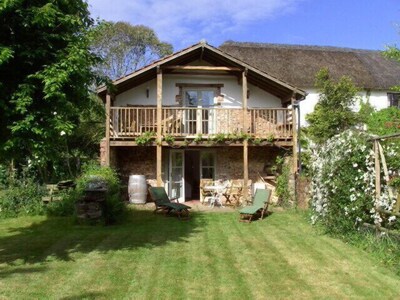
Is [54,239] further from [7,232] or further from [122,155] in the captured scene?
[122,155]

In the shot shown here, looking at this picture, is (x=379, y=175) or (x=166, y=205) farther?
(x=166, y=205)

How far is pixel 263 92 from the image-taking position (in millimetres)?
16766

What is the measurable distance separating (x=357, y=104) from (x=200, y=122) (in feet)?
35.2

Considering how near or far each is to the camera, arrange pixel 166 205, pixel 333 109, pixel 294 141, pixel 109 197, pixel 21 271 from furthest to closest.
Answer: pixel 333 109 < pixel 294 141 < pixel 166 205 < pixel 109 197 < pixel 21 271

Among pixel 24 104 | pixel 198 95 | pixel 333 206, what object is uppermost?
pixel 198 95

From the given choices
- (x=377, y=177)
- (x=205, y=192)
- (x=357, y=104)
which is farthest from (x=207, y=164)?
(x=357, y=104)

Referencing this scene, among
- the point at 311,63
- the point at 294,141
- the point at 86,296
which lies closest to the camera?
the point at 86,296

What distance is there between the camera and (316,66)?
80.6 feet

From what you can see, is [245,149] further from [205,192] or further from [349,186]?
[349,186]

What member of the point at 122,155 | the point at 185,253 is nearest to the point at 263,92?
the point at 122,155

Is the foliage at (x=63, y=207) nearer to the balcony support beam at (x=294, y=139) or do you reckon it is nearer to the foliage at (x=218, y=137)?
the foliage at (x=218, y=137)

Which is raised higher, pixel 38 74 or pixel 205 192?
pixel 38 74

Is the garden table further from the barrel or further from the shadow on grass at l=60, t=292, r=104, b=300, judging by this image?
the shadow on grass at l=60, t=292, r=104, b=300

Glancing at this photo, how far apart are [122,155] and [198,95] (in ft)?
12.7
